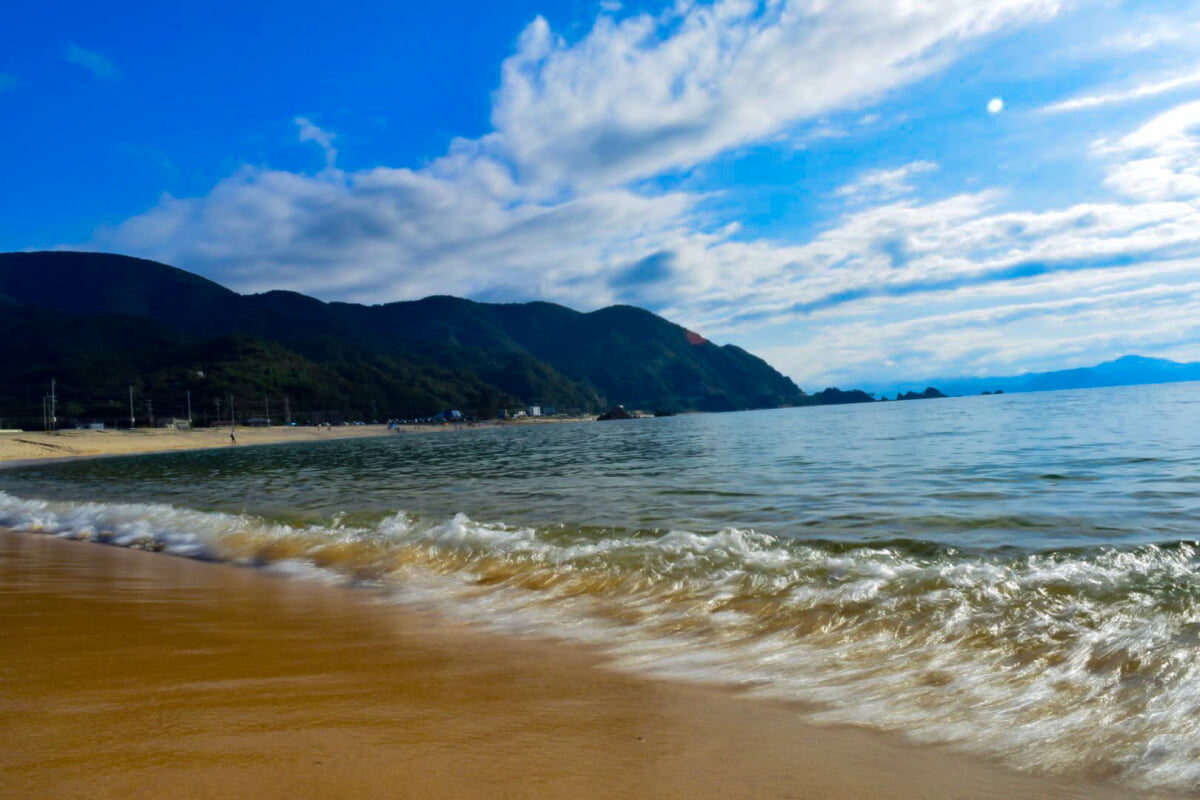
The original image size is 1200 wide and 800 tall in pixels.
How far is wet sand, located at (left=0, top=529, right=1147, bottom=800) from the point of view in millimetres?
2414

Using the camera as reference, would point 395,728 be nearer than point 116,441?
Yes

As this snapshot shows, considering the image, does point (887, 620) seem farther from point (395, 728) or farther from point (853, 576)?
point (395, 728)

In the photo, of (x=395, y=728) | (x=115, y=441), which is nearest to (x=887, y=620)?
(x=395, y=728)

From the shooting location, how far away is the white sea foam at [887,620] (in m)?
3.19

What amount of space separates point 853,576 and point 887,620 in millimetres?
1107

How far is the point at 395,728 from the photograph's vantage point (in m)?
2.93

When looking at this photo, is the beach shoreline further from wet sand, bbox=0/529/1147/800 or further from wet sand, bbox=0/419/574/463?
wet sand, bbox=0/529/1147/800

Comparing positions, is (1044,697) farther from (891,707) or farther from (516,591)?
(516,591)

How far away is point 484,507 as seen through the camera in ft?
41.9

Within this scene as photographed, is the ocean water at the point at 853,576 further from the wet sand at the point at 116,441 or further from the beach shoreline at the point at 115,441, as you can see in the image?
the wet sand at the point at 116,441

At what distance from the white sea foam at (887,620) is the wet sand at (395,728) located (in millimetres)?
466

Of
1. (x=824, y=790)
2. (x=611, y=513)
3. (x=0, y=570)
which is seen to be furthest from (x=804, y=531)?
(x=0, y=570)

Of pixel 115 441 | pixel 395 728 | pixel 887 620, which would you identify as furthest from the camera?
pixel 115 441

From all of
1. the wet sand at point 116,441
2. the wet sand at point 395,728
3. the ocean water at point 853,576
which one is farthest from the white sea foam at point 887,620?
the wet sand at point 116,441
